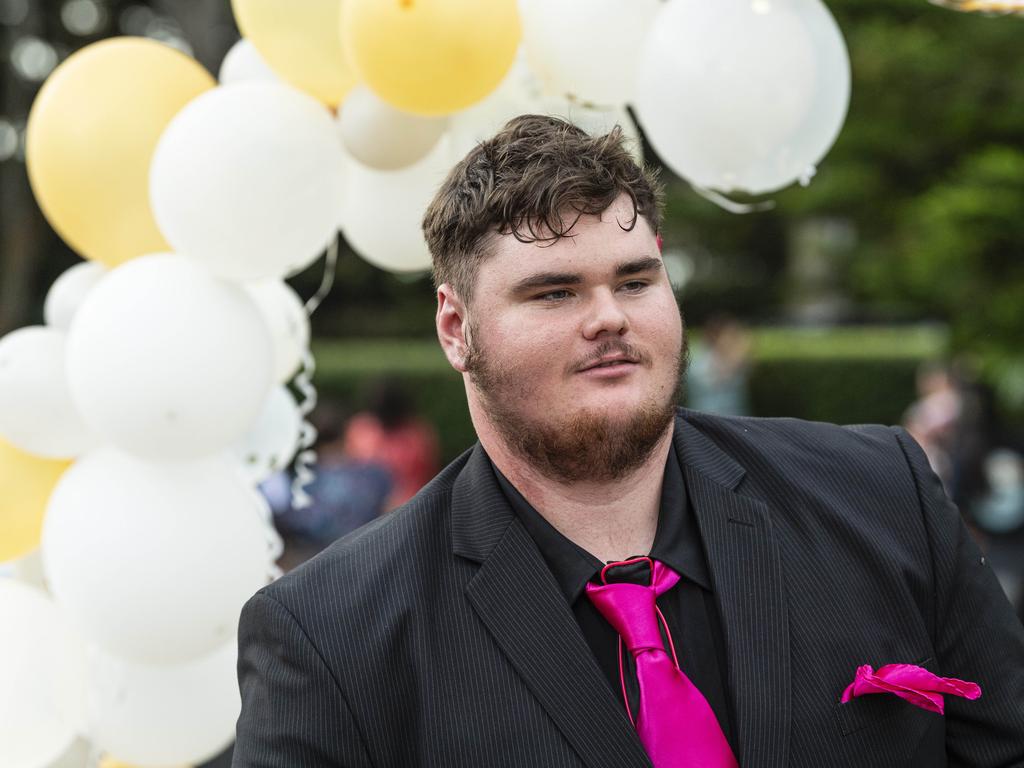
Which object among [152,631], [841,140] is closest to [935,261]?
[841,140]

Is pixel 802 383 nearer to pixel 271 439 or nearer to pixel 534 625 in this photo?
pixel 271 439

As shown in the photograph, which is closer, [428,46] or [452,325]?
[452,325]

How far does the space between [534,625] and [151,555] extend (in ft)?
3.20

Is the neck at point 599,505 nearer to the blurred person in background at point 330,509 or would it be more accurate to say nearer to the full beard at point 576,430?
the full beard at point 576,430

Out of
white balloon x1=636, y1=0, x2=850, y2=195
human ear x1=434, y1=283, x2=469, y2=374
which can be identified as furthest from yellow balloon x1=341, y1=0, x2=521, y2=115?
human ear x1=434, y1=283, x2=469, y2=374

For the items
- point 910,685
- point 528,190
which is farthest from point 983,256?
point 528,190

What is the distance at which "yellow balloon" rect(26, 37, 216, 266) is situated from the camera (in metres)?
2.63

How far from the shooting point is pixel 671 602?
195 cm

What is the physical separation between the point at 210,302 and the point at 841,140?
32.6ft

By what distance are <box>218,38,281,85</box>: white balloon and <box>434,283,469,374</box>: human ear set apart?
1.08 meters

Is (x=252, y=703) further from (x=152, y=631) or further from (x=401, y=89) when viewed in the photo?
(x=401, y=89)

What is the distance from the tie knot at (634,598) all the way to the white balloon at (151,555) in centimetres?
95

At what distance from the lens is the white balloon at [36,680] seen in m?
2.62

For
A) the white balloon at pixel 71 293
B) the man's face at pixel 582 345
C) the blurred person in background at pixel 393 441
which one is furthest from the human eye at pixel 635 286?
the blurred person in background at pixel 393 441
